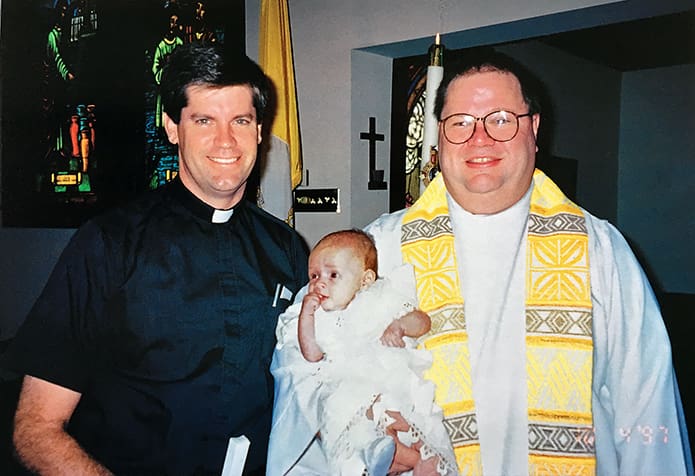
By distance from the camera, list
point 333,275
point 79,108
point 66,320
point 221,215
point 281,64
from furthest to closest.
Answer: point 281,64, point 79,108, point 221,215, point 66,320, point 333,275

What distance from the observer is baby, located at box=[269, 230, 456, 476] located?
1040 millimetres

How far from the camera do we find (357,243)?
107 centimetres

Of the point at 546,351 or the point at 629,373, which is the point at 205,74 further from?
the point at 629,373

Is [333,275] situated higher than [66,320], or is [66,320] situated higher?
[333,275]

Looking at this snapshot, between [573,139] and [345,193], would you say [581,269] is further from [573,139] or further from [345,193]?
[573,139]

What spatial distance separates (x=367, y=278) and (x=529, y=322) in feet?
1.09

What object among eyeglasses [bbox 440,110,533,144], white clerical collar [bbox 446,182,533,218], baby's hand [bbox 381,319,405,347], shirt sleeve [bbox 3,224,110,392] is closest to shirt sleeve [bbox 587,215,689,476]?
white clerical collar [bbox 446,182,533,218]

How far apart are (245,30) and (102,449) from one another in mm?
1168

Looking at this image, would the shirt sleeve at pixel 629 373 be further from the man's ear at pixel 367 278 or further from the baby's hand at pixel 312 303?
the baby's hand at pixel 312 303

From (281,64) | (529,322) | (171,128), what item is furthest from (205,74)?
(529,322)

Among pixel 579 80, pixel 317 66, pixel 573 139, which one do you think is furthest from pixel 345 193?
pixel 579 80

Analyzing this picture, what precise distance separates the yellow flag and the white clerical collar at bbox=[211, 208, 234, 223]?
0.31 metres

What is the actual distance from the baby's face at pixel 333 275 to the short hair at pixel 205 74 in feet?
1.15

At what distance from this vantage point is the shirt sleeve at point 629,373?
105 centimetres
